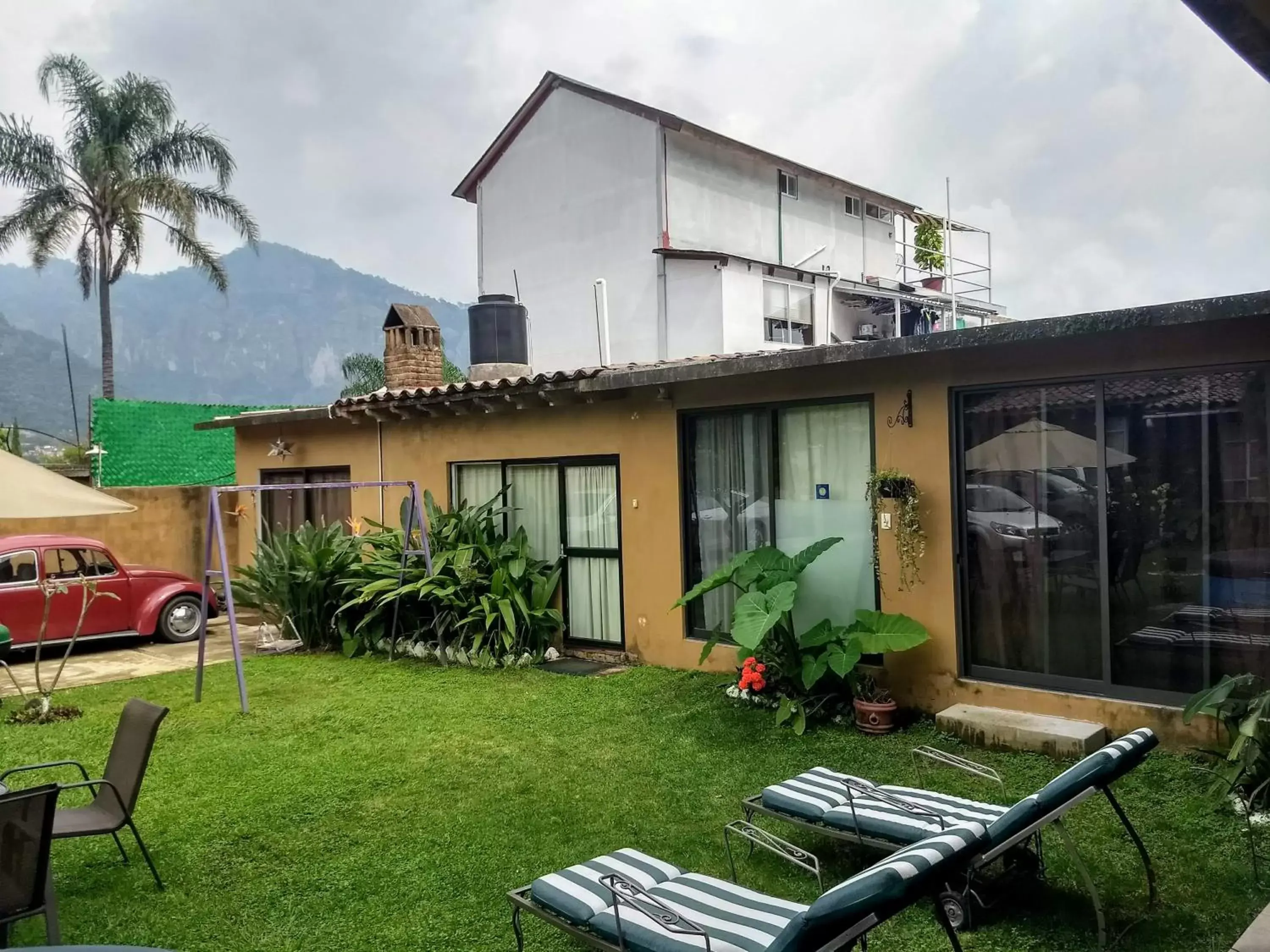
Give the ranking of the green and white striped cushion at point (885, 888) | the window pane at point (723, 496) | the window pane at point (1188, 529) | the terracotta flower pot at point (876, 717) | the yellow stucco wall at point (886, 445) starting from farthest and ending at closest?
the window pane at point (723, 496)
the terracotta flower pot at point (876, 717)
the yellow stucco wall at point (886, 445)
the window pane at point (1188, 529)
the green and white striped cushion at point (885, 888)

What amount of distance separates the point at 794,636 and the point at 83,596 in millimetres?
8005

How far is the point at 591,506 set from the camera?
366 inches

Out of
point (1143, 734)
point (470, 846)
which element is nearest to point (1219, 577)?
point (1143, 734)

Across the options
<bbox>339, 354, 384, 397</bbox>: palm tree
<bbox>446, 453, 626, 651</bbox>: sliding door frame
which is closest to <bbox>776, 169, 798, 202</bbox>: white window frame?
<bbox>446, 453, 626, 651</bbox>: sliding door frame

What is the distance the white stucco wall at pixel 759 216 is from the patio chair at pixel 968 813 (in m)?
17.1

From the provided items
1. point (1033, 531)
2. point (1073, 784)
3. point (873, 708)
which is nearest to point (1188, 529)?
point (1033, 531)

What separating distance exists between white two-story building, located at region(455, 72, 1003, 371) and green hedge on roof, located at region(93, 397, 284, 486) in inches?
312

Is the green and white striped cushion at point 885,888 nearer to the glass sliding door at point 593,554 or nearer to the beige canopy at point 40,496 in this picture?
the beige canopy at point 40,496

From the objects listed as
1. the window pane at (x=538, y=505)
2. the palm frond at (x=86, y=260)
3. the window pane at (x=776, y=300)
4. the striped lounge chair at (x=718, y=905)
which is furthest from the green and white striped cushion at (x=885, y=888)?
the palm frond at (x=86, y=260)

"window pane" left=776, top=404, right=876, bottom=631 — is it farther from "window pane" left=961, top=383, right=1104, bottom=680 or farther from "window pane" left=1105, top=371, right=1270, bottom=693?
"window pane" left=1105, top=371, right=1270, bottom=693

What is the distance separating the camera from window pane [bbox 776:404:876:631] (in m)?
7.11

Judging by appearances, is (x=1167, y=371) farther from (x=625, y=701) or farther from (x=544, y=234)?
(x=544, y=234)

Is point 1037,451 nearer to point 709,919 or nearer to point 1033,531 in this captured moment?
point 1033,531

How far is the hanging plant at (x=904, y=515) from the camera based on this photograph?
256 inches
